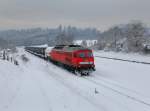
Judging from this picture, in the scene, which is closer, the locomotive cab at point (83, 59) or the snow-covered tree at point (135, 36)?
the locomotive cab at point (83, 59)

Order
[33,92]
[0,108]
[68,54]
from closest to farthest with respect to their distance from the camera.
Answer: [0,108] → [33,92] → [68,54]

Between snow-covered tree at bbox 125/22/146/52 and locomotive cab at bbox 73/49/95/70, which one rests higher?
snow-covered tree at bbox 125/22/146/52

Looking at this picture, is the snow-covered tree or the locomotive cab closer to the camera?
the locomotive cab

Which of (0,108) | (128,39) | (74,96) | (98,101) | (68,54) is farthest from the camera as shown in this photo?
(128,39)

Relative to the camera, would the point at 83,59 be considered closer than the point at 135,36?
Yes

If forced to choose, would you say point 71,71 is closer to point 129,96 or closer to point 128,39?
point 129,96

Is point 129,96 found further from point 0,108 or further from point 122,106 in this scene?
point 0,108

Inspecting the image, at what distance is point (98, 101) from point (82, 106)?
4.51 ft

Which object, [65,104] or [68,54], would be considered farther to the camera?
[68,54]

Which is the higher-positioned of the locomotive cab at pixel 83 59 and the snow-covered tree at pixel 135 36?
the snow-covered tree at pixel 135 36

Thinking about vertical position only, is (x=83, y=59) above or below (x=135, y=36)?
below

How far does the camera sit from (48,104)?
35.6 ft

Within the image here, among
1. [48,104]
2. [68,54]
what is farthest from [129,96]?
[68,54]

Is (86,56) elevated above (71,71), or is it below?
above
